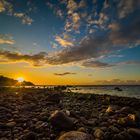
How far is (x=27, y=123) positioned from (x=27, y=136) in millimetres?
1961

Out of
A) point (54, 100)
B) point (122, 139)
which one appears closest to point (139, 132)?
point (122, 139)

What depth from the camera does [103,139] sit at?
536 centimetres

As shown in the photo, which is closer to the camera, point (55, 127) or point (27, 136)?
point (27, 136)

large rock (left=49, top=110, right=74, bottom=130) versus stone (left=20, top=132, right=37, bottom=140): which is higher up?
large rock (left=49, top=110, right=74, bottom=130)

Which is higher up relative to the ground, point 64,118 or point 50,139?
point 64,118

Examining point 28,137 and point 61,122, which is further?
point 61,122

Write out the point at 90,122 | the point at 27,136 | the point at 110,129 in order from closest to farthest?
1. the point at 27,136
2. the point at 110,129
3. the point at 90,122

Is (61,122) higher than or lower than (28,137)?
higher

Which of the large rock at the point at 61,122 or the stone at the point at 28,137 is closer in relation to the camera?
the stone at the point at 28,137

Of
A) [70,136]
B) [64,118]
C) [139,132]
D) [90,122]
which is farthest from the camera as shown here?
[90,122]

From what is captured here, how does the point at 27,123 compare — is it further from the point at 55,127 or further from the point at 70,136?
the point at 70,136

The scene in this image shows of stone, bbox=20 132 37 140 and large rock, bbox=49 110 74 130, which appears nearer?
stone, bbox=20 132 37 140

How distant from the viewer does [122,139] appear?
206 inches

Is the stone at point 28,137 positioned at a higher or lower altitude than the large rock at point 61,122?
lower
